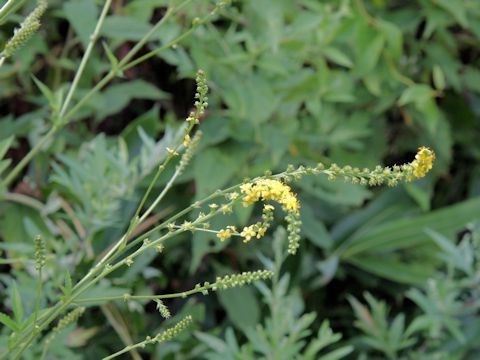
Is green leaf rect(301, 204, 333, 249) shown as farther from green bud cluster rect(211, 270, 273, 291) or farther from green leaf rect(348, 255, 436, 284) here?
green bud cluster rect(211, 270, 273, 291)

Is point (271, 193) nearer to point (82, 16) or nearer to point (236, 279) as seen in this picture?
point (236, 279)

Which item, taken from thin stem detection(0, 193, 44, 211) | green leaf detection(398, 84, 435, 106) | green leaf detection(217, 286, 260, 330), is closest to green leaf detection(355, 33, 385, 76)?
green leaf detection(398, 84, 435, 106)

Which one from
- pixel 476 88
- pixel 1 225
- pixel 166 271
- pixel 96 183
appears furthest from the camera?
pixel 476 88

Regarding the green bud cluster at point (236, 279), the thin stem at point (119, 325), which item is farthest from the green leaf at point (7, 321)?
the thin stem at point (119, 325)

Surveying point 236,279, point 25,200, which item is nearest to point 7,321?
point 236,279

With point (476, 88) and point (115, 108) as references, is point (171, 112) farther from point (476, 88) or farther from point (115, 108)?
point (476, 88)

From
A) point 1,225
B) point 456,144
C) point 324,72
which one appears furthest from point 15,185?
point 456,144
